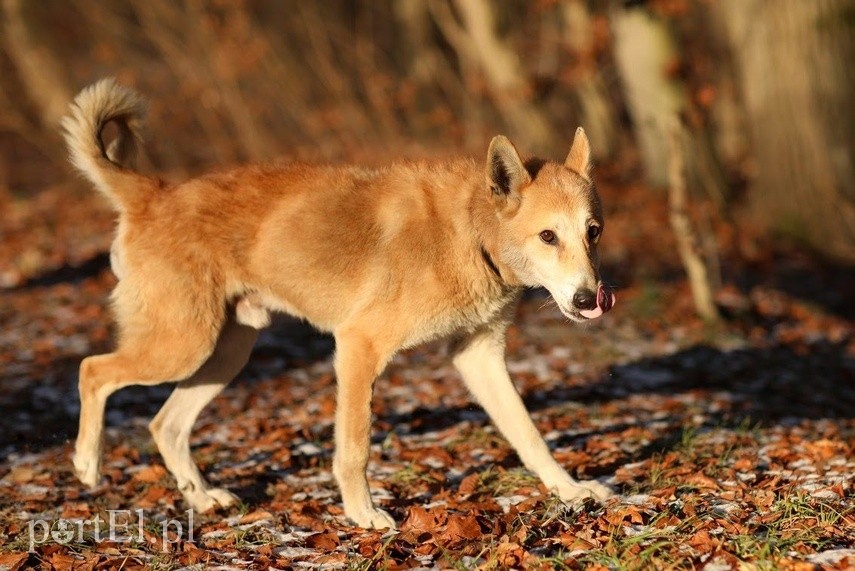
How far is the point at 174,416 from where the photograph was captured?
551 cm

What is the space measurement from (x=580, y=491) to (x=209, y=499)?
2.05 metres

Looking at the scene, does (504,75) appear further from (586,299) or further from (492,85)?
(586,299)

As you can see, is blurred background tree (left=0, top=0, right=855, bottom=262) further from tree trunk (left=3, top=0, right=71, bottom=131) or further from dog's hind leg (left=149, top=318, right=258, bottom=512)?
dog's hind leg (left=149, top=318, right=258, bottom=512)

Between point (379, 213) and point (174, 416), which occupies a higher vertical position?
point (379, 213)

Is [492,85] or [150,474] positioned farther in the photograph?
[492,85]

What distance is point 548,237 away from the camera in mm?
4750

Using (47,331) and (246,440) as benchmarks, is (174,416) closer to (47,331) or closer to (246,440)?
(246,440)

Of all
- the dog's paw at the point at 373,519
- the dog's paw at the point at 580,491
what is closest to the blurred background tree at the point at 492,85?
the dog's paw at the point at 580,491

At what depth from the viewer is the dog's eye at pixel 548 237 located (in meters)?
4.73

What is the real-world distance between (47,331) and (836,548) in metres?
7.12

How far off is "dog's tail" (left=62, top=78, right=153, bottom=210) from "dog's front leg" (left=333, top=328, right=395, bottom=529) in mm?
1581

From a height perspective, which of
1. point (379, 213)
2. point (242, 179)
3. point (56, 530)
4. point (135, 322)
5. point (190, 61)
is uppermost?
point (190, 61)

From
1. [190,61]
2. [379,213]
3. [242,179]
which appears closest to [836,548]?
[379,213]

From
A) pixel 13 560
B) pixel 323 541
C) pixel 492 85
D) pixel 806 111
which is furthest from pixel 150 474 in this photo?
pixel 492 85
